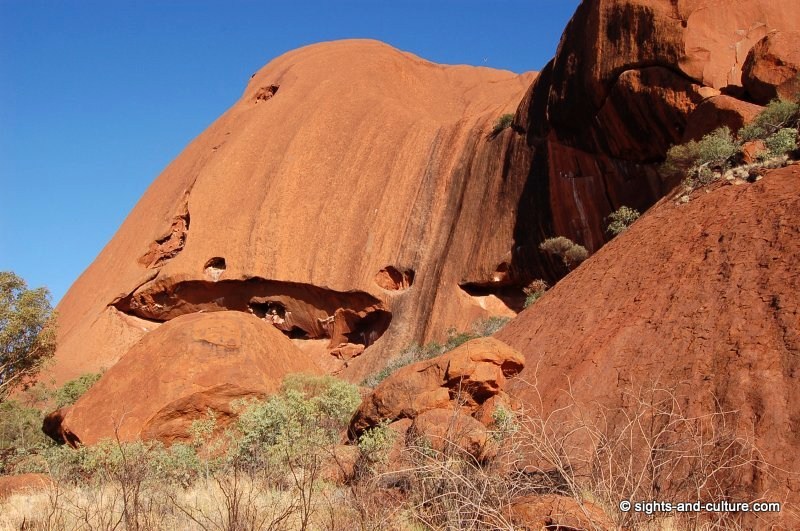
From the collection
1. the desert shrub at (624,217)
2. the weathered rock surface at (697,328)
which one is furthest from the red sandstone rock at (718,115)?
the weathered rock surface at (697,328)

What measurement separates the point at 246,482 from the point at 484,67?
125ft

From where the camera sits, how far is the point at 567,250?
2095cm

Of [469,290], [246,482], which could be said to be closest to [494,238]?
[469,290]

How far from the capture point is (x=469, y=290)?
2459cm

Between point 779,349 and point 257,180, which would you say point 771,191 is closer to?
point 779,349

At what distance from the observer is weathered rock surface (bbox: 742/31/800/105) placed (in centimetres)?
1467

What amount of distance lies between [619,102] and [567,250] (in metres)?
4.53

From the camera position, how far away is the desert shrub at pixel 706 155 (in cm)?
1232

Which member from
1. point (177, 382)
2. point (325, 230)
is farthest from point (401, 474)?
point (325, 230)

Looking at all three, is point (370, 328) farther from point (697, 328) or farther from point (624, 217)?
point (697, 328)

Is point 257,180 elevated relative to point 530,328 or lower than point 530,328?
elevated

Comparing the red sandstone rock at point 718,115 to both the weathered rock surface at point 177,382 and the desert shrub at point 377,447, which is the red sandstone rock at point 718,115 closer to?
the weathered rock surface at point 177,382

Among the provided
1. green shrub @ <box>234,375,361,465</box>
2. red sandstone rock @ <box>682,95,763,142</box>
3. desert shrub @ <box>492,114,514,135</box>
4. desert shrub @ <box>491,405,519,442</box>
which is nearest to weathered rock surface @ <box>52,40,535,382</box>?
desert shrub @ <box>492,114,514,135</box>

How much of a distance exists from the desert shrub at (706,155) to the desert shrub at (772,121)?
333 mm
